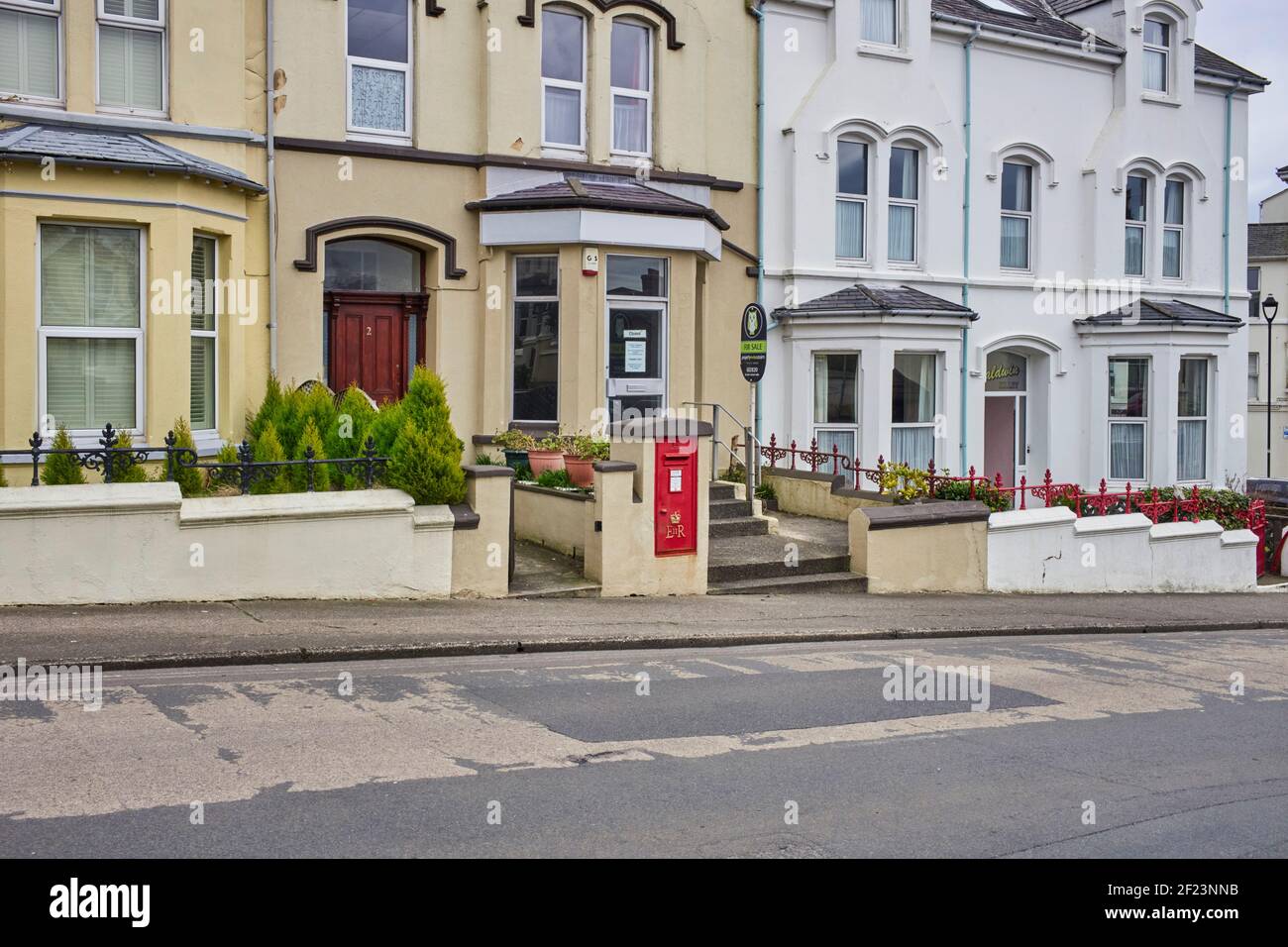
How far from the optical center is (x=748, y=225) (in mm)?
19688

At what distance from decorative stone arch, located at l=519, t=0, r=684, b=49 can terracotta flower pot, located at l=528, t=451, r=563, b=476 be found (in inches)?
227

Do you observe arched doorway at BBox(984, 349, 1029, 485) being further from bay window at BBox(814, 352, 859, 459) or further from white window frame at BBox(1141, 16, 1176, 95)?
white window frame at BBox(1141, 16, 1176, 95)

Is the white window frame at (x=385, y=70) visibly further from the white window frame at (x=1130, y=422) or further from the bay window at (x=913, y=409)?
the white window frame at (x=1130, y=422)

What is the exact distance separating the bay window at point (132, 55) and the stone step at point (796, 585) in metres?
8.23

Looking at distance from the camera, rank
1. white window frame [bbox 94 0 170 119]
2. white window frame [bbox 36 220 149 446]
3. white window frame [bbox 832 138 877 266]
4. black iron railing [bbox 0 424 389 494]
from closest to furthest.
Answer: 1. black iron railing [bbox 0 424 389 494]
2. white window frame [bbox 36 220 149 446]
3. white window frame [bbox 94 0 170 119]
4. white window frame [bbox 832 138 877 266]

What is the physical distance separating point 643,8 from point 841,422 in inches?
269

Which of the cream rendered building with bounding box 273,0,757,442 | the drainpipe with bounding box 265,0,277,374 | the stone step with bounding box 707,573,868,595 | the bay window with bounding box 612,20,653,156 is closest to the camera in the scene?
the stone step with bounding box 707,573,868,595

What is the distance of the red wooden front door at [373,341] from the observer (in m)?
16.9

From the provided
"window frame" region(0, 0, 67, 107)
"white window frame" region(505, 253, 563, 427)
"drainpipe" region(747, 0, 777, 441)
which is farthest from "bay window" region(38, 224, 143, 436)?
"drainpipe" region(747, 0, 777, 441)

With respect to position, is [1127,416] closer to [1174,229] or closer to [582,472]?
[1174,229]

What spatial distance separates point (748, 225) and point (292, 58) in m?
7.08

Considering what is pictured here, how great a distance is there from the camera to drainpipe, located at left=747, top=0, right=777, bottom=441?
64.1 ft
